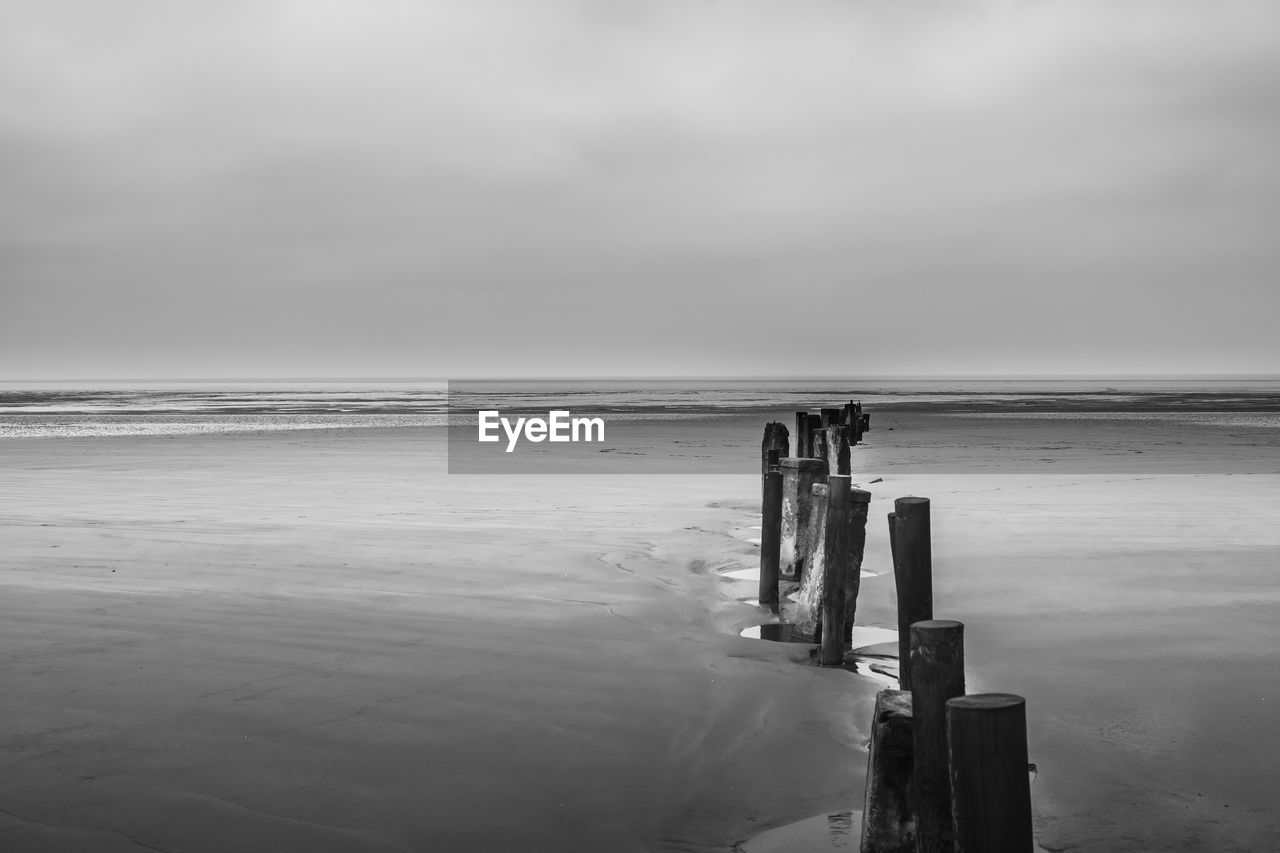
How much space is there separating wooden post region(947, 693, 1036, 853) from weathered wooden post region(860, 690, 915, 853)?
80cm

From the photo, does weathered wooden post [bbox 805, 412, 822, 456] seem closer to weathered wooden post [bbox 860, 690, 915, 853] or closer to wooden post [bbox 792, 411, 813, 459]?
wooden post [bbox 792, 411, 813, 459]

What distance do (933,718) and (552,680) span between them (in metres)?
3.05

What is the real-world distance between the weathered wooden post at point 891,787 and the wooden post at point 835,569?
2958 mm

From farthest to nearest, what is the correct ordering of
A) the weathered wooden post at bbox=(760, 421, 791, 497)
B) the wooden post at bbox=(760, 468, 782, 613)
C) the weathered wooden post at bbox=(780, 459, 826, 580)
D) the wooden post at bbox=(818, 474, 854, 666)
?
the weathered wooden post at bbox=(760, 421, 791, 497)
the weathered wooden post at bbox=(780, 459, 826, 580)
the wooden post at bbox=(760, 468, 782, 613)
the wooden post at bbox=(818, 474, 854, 666)

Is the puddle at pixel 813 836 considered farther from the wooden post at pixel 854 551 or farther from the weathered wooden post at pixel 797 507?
the weathered wooden post at pixel 797 507

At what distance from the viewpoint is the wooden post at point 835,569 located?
6.60m

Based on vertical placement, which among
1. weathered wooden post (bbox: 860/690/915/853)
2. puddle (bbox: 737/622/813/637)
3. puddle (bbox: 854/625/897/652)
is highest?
weathered wooden post (bbox: 860/690/915/853)

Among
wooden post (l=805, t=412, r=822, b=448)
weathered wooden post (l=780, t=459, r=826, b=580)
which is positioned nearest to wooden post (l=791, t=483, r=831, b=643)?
weathered wooden post (l=780, t=459, r=826, b=580)

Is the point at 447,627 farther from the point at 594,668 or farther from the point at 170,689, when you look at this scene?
the point at 170,689

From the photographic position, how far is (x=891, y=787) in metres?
3.58

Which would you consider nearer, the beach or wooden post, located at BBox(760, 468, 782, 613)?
the beach

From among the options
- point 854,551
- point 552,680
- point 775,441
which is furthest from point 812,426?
point 552,680

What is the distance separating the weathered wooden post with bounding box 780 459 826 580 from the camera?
28.5 feet

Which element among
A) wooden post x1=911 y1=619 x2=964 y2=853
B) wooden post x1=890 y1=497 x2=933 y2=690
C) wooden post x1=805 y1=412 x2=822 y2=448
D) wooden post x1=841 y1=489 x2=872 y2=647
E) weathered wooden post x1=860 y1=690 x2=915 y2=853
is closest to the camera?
Answer: wooden post x1=911 y1=619 x2=964 y2=853
